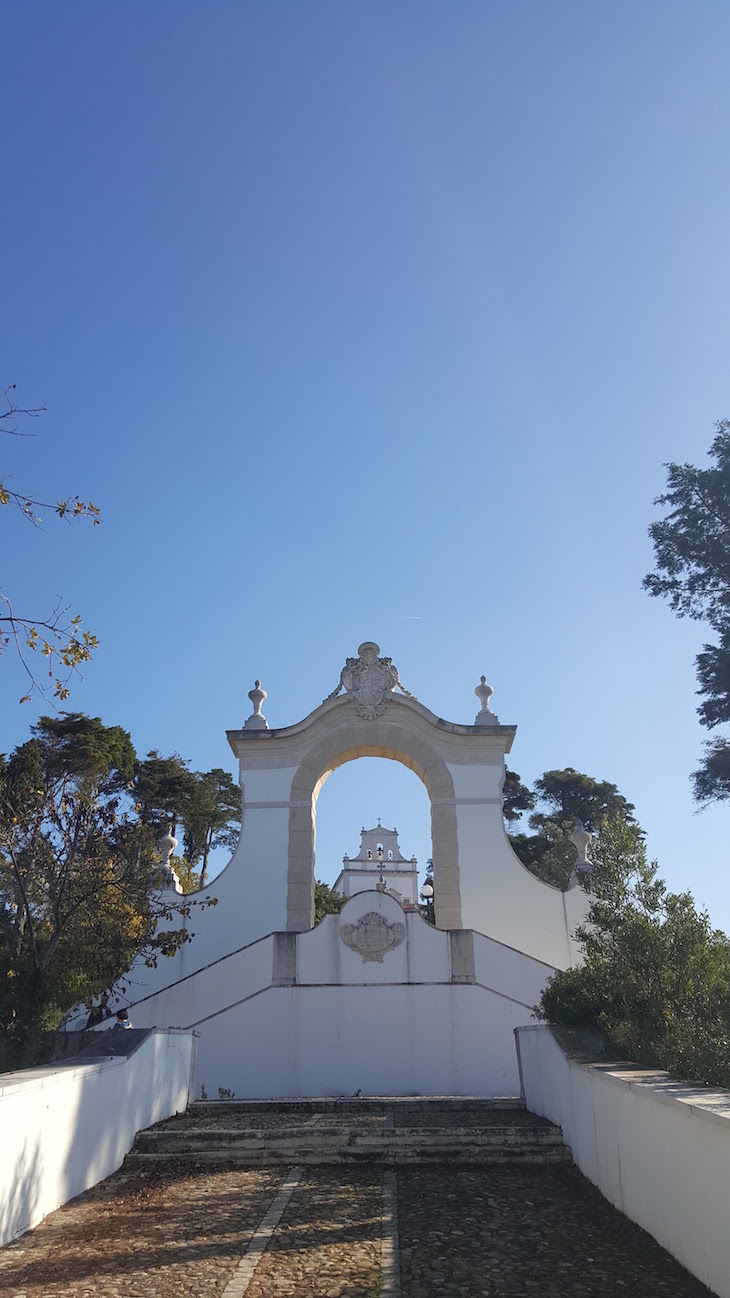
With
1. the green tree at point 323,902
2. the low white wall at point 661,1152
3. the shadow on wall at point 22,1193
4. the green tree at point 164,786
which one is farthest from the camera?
the green tree at point 164,786

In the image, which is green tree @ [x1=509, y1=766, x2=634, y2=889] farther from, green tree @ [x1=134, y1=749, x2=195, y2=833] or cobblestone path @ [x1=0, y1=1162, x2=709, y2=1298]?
cobblestone path @ [x1=0, y1=1162, x2=709, y2=1298]

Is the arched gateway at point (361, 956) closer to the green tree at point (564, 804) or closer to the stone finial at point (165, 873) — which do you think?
the stone finial at point (165, 873)

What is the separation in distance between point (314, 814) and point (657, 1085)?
43.3 feet

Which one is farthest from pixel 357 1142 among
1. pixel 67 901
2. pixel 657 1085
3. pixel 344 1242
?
pixel 67 901

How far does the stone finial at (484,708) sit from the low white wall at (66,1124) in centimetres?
1090

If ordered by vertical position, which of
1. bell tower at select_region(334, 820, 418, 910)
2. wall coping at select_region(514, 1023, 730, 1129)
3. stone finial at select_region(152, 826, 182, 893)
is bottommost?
wall coping at select_region(514, 1023, 730, 1129)

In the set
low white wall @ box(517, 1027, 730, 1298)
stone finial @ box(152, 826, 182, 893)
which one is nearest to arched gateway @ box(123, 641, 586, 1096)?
stone finial @ box(152, 826, 182, 893)

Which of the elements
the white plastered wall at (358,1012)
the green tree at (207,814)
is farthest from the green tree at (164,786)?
the white plastered wall at (358,1012)

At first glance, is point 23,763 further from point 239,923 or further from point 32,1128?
point 32,1128

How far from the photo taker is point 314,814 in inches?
731

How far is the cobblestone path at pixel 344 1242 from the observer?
4.95 meters

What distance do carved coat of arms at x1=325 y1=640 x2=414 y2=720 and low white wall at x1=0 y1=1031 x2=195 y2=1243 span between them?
9624mm

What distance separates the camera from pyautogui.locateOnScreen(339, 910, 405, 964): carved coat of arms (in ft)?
51.6

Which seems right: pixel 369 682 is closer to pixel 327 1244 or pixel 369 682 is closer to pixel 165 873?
pixel 165 873
